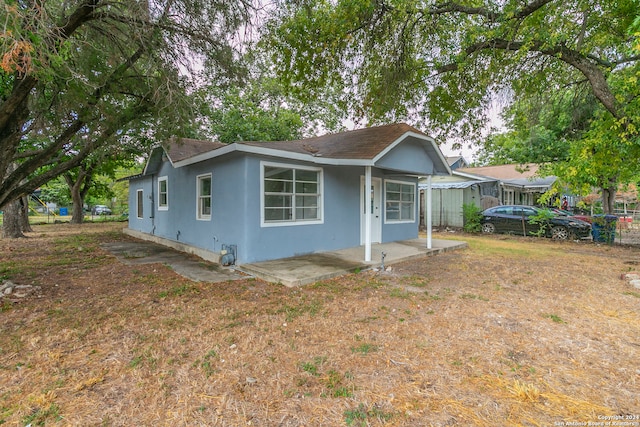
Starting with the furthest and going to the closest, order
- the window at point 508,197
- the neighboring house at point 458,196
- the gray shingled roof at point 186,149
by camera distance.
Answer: the window at point 508,197 → the neighboring house at point 458,196 → the gray shingled roof at point 186,149

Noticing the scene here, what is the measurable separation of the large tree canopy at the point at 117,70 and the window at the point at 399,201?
628 centimetres

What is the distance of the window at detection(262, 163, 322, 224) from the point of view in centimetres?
720

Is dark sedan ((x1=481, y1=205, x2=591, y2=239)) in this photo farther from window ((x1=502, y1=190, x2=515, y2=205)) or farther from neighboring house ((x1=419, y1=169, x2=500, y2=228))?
window ((x1=502, y1=190, x2=515, y2=205))

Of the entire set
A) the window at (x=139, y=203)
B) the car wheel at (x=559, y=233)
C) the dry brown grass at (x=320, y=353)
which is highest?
the window at (x=139, y=203)

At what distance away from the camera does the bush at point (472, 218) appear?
48.3 ft

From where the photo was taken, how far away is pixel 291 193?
7.59 m

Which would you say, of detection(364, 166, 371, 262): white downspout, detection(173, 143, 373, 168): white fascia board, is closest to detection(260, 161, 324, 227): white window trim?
detection(173, 143, 373, 168): white fascia board

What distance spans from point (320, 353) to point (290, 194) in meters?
4.83

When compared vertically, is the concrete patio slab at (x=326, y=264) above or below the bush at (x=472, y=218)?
below

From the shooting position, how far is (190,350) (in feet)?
10.6

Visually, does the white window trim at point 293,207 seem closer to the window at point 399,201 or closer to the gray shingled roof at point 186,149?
the window at point 399,201

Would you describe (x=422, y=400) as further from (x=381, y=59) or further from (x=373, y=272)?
(x=381, y=59)

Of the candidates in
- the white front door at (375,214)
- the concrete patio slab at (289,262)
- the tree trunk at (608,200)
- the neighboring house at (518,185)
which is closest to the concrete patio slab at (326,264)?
the concrete patio slab at (289,262)

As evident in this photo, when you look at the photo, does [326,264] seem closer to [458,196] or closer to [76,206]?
[458,196]
